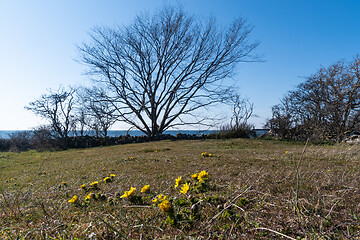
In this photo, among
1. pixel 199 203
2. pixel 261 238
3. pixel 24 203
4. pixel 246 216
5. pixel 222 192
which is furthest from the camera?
pixel 24 203

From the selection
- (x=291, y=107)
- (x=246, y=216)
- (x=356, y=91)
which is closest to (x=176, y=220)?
(x=246, y=216)

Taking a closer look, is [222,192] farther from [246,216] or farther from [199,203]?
[246,216]

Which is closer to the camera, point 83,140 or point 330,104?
point 330,104

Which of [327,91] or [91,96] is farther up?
[91,96]

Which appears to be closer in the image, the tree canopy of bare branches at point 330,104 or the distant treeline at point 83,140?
the tree canopy of bare branches at point 330,104

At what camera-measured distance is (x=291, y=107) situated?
12430 millimetres

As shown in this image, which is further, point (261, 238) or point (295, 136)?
point (295, 136)

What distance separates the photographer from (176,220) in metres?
1.02

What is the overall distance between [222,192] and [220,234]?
1.85 feet

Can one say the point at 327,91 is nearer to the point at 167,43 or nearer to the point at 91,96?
the point at 167,43

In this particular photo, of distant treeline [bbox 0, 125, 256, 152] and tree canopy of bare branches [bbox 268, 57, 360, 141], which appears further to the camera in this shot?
distant treeline [bbox 0, 125, 256, 152]

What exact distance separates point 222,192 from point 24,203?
154 centimetres

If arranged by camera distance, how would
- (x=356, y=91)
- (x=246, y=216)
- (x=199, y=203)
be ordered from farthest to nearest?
(x=356, y=91) → (x=199, y=203) → (x=246, y=216)

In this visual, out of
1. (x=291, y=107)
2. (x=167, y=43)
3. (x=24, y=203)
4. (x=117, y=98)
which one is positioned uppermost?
(x=167, y=43)
